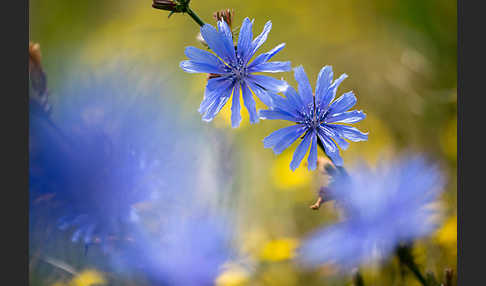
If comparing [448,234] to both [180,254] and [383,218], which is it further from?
[180,254]

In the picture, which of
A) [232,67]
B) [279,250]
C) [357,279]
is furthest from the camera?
[279,250]

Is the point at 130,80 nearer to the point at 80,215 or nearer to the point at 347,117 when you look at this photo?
the point at 80,215

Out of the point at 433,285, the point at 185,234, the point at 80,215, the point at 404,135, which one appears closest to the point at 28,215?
the point at 80,215

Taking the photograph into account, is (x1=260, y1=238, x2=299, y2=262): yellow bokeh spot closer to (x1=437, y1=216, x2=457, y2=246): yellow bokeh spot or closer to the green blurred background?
the green blurred background

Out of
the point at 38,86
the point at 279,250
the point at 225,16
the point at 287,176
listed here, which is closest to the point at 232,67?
the point at 225,16

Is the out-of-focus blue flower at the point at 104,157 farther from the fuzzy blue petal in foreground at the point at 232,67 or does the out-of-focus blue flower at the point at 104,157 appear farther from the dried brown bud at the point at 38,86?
the fuzzy blue petal in foreground at the point at 232,67

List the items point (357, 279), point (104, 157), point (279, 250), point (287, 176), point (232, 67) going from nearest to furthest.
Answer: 1. point (232, 67)
2. point (357, 279)
3. point (104, 157)
4. point (279, 250)
5. point (287, 176)

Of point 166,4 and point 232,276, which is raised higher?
point 166,4

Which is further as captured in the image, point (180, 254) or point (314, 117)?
point (180, 254)
